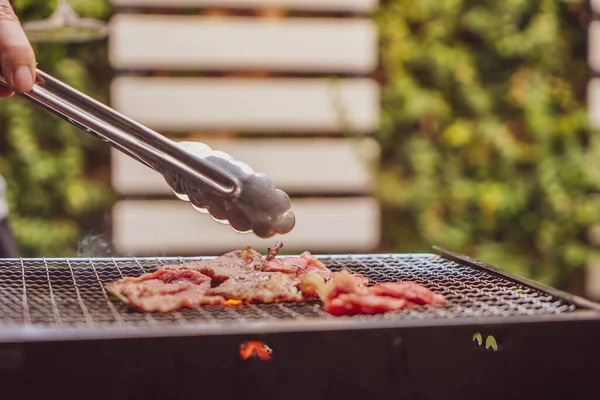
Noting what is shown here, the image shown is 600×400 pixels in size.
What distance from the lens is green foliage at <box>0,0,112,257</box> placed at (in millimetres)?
4957

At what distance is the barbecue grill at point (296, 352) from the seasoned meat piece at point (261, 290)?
0.06 metres

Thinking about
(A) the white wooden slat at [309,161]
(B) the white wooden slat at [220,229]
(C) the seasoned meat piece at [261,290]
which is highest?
(A) the white wooden slat at [309,161]

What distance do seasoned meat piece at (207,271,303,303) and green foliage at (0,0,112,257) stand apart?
2.83 metres

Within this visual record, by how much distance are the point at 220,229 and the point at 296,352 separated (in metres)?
3.29

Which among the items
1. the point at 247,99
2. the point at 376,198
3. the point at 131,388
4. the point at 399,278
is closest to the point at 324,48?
the point at 247,99

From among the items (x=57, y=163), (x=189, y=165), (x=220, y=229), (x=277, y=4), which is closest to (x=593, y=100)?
(x=277, y=4)

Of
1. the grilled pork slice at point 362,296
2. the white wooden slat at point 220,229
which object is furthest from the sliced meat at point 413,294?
the white wooden slat at point 220,229

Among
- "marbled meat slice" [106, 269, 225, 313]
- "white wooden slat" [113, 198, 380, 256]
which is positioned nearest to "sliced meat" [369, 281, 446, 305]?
"marbled meat slice" [106, 269, 225, 313]

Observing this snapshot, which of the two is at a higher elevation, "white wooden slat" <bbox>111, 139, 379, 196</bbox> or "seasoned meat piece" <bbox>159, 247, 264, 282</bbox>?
"white wooden slat" <bbox>111, 139, 379, 196</bbox>

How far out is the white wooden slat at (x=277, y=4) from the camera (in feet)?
16.1

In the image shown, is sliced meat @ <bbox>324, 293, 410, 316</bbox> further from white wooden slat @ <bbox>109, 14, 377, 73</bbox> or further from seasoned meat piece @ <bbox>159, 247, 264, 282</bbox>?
white wooden slat @ <bbox>109, 14, 377, 73</bbox>

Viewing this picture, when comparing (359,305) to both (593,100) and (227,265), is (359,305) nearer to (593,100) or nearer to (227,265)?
(227,265)

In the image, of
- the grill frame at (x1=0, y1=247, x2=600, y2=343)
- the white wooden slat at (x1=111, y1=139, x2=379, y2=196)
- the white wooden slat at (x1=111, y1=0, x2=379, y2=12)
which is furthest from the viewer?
the white wooden slat at (x1=111, y1=139, x2=379, y2=196)

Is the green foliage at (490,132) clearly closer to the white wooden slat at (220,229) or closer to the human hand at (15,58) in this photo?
the white wooden slat at (220,229)
